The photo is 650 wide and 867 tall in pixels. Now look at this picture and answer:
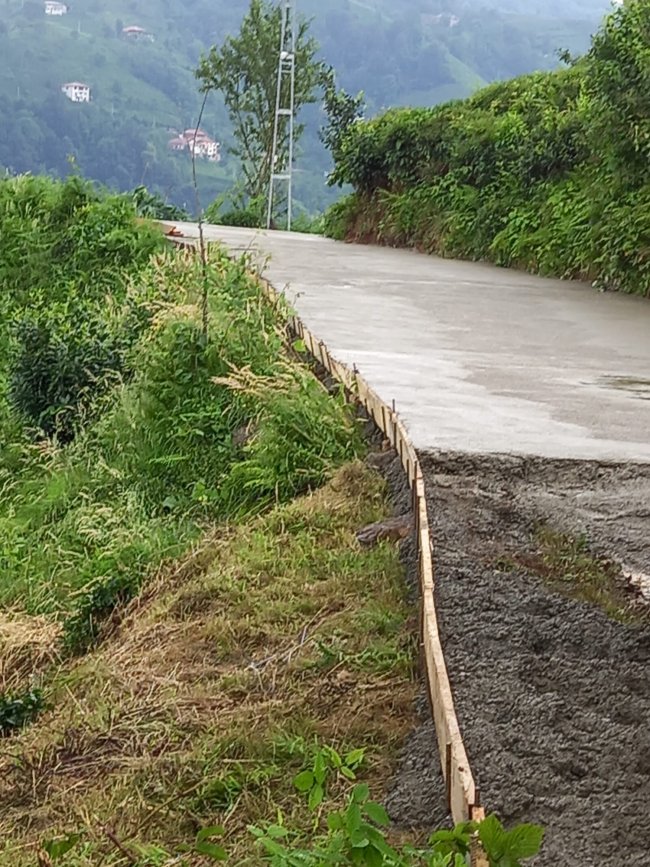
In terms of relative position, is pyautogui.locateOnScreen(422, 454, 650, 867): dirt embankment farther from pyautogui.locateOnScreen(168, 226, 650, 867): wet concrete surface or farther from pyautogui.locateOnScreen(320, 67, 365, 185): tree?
pyautogui.locateOnScreen(320, 67, 365, 185): tree

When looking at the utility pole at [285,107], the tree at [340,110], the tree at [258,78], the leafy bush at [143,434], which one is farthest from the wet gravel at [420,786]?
the tree at [258,78]

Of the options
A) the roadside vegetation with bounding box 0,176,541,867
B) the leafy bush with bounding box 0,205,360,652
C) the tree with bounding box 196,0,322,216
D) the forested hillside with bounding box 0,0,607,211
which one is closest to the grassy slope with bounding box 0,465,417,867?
the roadside vegetation with bounding box 0,176,541,867

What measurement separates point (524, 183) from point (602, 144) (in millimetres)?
2345

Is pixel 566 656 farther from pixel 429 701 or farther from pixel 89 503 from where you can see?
pixel 89 503

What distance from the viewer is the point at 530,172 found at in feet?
41.6

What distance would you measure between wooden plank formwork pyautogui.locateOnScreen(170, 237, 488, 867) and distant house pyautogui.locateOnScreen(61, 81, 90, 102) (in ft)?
161

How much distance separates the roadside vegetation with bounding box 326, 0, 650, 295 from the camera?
980cm

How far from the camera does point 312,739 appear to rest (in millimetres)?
3365

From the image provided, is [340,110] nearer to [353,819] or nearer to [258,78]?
[258,78]

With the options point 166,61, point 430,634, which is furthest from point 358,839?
point 166,61

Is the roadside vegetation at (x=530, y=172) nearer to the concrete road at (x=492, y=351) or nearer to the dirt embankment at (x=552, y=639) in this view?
the concrete road at (x=492, y=351)

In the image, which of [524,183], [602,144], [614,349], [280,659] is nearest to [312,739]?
[280,659]

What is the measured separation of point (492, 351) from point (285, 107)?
21.5m

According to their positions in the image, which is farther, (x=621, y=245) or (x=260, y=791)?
(x=621, y=245)
